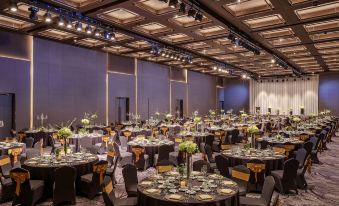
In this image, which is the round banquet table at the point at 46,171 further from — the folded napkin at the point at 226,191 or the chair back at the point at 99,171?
the folded napkin at the point at 226,191

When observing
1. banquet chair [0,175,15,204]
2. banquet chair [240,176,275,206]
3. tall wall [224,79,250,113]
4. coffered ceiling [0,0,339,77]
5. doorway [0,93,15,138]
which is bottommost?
banquet chair [0,175,15,204]

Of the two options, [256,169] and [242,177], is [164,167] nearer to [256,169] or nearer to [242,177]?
[242,177]

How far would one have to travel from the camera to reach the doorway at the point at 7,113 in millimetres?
11000

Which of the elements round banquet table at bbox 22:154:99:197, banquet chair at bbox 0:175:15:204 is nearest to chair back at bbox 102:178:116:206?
round banquet table at bbox 22:154:99:197

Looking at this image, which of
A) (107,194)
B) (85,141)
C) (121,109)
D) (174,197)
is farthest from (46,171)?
(121,109)

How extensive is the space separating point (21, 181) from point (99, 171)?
4.37 ft

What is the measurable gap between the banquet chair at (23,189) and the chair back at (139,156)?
9.70 ft

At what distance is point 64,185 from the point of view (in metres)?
5.25

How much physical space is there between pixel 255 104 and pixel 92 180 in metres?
23.2

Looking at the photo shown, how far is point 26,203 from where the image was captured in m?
5.08

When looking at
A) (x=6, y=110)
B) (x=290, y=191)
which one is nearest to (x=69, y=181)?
(x=290, y=191)

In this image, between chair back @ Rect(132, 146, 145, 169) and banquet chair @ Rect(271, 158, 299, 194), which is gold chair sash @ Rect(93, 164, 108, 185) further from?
banquet chair @ Rect(271, 158, 299, 194)

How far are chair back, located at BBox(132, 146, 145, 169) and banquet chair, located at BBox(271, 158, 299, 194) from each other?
3416 mm

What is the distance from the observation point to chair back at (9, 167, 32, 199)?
488 centimetres
